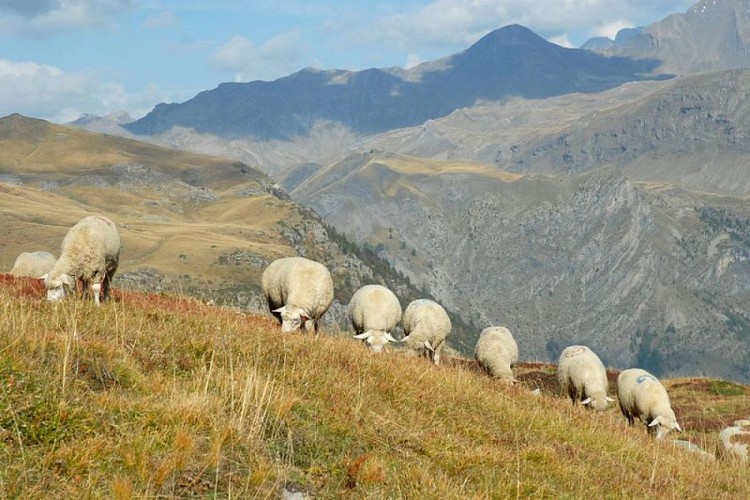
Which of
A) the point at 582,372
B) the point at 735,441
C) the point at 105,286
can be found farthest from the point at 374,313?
the point at 735,441

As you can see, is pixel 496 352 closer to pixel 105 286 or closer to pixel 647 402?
pixel 647 402

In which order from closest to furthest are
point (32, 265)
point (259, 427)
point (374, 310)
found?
point (259, 427) → point (374, 310) → point (32, 265)

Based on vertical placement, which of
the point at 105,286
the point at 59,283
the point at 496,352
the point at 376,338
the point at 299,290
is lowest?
the point at 496,352

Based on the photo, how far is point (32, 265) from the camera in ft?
132

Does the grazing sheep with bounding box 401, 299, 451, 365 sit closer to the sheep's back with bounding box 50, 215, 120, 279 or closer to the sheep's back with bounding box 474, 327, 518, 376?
the sheep's back with bounding box 474, 327, 518, 376

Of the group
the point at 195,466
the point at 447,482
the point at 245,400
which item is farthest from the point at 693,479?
the point at 195,466

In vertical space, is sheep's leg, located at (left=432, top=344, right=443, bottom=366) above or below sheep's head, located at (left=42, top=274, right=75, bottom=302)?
below

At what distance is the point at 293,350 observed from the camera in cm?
1182

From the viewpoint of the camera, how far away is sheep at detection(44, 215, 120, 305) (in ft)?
66.4

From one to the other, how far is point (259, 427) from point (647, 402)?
20174 mm

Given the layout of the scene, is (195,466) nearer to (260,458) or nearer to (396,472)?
(260,458)

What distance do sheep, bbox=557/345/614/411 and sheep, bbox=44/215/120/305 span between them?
1562 cm

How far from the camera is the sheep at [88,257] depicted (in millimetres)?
20233

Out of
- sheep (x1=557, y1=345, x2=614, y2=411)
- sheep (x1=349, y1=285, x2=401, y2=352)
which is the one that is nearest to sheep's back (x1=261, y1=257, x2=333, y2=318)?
sheep (x1=349, y1=285, x2=401, y2=352)
